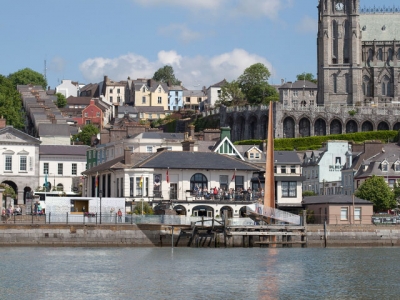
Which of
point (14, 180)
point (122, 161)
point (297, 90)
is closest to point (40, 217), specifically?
point (122, 161)

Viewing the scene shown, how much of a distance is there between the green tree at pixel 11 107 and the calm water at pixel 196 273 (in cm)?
9543

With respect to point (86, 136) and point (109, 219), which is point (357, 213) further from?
point (86, 136)

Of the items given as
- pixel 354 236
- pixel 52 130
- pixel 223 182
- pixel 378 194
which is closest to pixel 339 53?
pixel 52 130

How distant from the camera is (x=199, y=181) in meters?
86.2

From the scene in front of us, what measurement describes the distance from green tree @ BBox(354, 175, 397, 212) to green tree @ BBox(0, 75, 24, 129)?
7506 cm

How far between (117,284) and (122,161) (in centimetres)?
3716

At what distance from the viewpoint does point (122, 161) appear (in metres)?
91.2

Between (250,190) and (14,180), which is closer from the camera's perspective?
(250,190)

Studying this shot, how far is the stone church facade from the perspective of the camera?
545 feet

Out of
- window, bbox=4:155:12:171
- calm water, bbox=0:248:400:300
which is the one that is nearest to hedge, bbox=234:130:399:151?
window, bbox=4:155:12:171

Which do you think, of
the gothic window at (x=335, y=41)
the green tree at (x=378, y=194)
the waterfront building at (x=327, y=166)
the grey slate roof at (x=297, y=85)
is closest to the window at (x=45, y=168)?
the waterfront building at (x=327, y=166)

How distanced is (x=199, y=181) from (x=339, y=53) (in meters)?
96.8

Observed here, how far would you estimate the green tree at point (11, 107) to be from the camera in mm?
165750

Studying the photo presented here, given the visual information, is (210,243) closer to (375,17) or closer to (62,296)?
(62,296)
